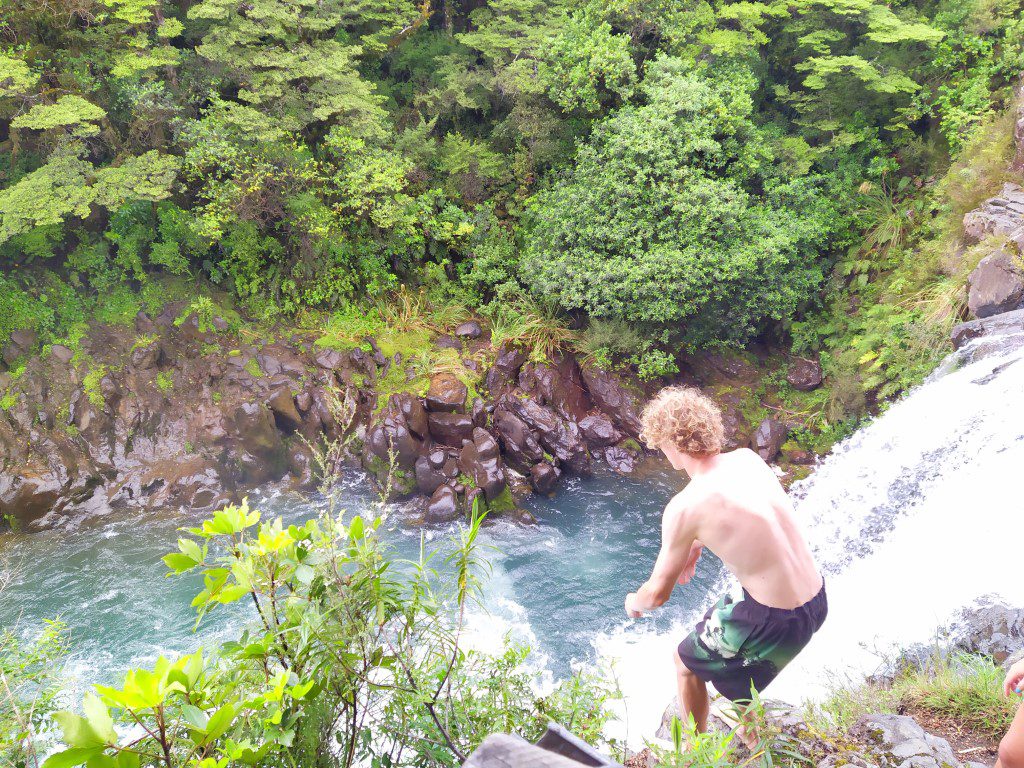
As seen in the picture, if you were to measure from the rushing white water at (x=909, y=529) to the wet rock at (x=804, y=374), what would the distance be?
2101 millimetres

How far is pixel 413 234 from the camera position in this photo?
31.8 feet

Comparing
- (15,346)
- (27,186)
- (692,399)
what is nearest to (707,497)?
(692,399)

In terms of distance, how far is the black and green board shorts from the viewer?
2258 millimetres

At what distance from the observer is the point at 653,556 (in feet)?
24.8

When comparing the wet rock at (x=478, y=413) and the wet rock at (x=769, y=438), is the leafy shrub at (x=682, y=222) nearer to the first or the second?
the wet rock at (x=769, y=438)

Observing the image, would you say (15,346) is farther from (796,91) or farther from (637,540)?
(796,91)

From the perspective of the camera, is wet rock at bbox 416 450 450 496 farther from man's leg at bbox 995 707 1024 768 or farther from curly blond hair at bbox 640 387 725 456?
man's leg at bbox 995 707 1024 768

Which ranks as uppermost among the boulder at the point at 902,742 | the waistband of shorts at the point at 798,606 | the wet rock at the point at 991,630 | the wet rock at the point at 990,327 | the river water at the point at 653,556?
the waistband of shorts at the point at 798,606

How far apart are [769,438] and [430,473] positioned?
16.8ft

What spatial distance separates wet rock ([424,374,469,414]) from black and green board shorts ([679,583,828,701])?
20.9 feet

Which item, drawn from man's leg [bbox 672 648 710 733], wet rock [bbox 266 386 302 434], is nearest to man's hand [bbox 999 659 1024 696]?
man's leg [bbox 672 648 710 733]

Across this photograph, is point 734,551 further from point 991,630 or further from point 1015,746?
point 991,630

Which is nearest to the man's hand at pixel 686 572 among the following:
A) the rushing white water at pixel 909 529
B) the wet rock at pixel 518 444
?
the rushing white water at pixel 909 529

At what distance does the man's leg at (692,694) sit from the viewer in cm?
261
